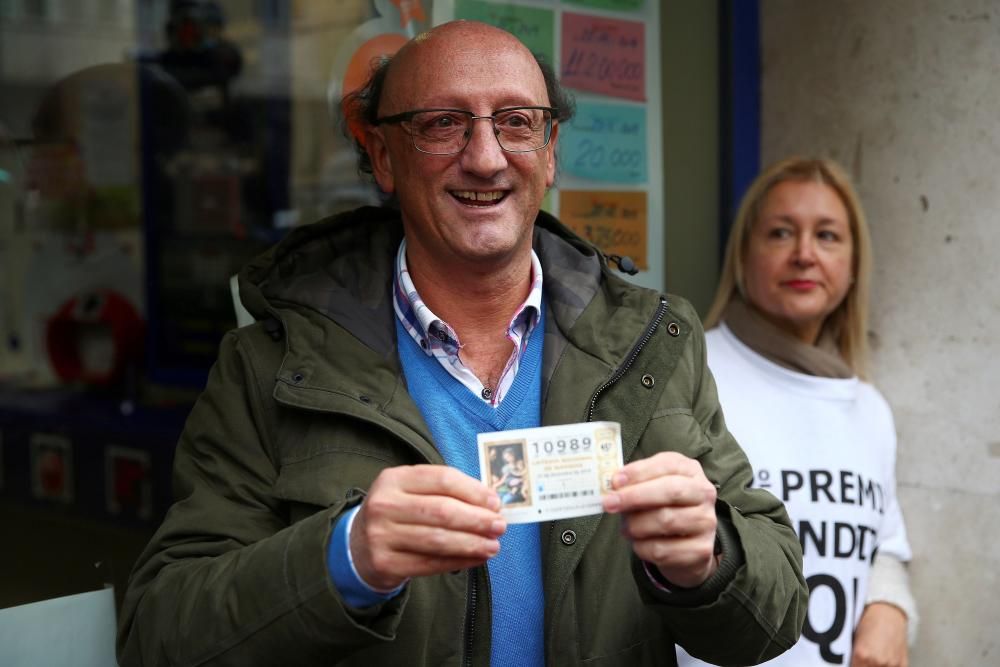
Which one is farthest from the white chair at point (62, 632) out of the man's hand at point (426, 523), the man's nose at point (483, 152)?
the man's nose at point (483, 152)

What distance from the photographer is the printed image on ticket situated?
159 centimetres

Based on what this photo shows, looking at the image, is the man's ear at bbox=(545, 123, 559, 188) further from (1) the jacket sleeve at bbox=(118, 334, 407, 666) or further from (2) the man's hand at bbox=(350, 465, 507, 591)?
(2) the man's hand at bbox=(350, 465, 507, 591)

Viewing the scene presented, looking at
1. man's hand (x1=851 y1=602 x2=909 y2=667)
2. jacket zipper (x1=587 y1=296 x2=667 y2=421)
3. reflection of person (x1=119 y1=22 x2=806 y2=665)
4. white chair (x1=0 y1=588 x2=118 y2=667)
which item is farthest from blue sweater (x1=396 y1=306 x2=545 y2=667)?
man's hand (x1=851 y1=602 x2=909 y2=667)

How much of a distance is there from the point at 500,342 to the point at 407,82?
544 millimetres

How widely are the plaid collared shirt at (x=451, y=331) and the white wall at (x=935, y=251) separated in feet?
5.36

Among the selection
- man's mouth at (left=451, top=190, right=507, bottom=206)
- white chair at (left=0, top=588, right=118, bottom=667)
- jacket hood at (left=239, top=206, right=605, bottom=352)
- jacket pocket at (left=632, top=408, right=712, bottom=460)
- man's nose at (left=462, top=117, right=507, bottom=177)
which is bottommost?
white chair at (left=0, top=588, right=118, bottom=667)

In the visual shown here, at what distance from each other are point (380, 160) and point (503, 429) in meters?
0.67

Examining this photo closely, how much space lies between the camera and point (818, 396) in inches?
119

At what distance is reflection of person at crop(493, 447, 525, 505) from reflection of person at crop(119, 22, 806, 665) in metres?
0.05

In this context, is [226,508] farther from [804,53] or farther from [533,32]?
[804,53]

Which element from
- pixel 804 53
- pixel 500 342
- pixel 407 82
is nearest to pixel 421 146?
pixel 407 82

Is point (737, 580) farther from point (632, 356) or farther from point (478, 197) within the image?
point (478, 197)

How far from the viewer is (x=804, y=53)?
11.3 feet

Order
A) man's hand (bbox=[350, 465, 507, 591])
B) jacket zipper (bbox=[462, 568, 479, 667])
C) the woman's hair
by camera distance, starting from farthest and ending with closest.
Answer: the woman's hair → jacket zipper (bbox=[462, 568, 479, 667]) → man's hand (bbox=[350, 465, 507, 591])
